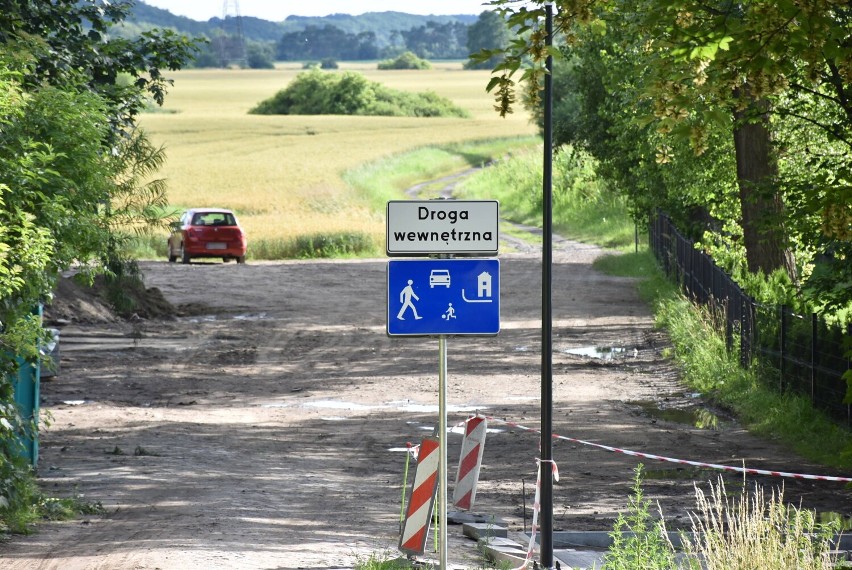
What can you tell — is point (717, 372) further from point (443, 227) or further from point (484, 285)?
point (443, 227)

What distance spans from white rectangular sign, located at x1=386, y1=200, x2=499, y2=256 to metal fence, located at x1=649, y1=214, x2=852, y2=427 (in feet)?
13.4

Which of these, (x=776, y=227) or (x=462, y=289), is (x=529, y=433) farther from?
(x=462, y=289)

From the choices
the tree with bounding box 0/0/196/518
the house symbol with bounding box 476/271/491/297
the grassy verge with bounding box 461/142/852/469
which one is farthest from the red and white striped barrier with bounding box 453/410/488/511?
the tree with bounding box 0/0/196/518

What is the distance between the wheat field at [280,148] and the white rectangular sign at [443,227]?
1954 centimetres

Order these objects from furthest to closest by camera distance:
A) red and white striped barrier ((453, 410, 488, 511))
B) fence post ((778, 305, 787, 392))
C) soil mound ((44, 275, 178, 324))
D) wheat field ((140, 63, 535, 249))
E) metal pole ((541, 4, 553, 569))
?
wheat field ((140, 63, 535, 249)) < soil mound ((44, 275, 178, 324)) < fence post ((778, 305, 787, 392)) < red and white striped barrier ((453, 410, 488, 511)) < metal pole ((541, 4, 553, 569))

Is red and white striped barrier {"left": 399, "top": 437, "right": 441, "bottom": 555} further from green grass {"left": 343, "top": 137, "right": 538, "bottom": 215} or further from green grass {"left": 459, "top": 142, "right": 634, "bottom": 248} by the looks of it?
green grass {"left": 343, "top": 137, "right": 538, "bottom": 215}

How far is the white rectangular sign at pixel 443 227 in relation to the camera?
8.56 metres

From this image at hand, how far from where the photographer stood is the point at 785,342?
17.4 meters

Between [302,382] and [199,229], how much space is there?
69.5 feet

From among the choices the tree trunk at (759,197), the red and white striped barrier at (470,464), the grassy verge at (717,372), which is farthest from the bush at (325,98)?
the red and white striped barrier at (470,464)

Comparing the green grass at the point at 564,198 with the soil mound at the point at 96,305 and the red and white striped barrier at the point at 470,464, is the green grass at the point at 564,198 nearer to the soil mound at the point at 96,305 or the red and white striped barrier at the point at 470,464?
the soil mound at the point at 96,305

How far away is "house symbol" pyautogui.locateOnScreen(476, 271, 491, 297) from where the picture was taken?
28.2ft

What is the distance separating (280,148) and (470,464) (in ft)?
269

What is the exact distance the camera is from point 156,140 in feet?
307
